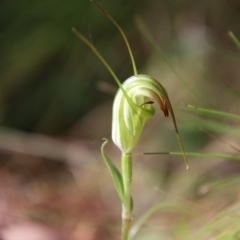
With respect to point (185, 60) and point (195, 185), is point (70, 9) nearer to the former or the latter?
point (185, 60)

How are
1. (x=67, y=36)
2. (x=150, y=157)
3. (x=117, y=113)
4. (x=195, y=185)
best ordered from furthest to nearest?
(x=67, y=36) < (x=150, y=157) < (x=195, y=185) < (x=117, y=113)

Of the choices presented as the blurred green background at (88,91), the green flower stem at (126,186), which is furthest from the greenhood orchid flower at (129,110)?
the blurred green background at (88,91)

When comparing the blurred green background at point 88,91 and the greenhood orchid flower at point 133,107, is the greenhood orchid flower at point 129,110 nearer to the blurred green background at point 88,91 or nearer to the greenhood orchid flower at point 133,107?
the greenhood orchid flower at point 133,107

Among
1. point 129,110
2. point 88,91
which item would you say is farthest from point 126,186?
point 88,91

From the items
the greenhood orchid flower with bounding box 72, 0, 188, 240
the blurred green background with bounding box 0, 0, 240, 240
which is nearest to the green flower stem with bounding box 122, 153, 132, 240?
the greenhood orchid flower with bounding box 72, 0, 188, 240

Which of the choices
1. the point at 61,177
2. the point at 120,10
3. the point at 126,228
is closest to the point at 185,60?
the point at 120,10

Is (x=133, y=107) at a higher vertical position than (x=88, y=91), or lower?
lower

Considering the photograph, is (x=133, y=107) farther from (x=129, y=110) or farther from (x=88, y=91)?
(x=88, y=91)
